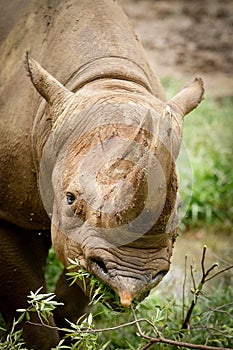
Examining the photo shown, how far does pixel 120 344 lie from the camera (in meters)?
5.40

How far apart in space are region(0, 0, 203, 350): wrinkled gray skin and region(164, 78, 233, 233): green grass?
2796mm

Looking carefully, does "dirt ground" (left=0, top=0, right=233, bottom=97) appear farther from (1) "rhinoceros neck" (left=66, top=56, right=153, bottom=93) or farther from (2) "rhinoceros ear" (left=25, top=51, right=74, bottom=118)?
(2) "rhinoceros ear" (left=25, top=51, right=74, bottom=118)

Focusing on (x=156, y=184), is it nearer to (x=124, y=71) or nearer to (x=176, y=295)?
(x=124, y=71)

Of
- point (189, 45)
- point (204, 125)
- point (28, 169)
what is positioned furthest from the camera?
Answer: point (189, 45)

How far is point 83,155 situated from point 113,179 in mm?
419

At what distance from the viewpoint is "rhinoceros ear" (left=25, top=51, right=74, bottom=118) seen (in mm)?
4270

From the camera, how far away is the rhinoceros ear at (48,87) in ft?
14.0

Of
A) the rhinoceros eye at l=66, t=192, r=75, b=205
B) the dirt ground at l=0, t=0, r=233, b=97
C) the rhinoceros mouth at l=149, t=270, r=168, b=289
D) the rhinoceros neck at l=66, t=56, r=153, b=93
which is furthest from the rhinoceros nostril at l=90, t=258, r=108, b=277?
the dirt ground at l=0, t=0, r=233, b=97

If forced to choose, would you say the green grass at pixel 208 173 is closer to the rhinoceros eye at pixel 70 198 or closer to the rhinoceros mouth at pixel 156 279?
the rhinoceros eye at pixel 70 198

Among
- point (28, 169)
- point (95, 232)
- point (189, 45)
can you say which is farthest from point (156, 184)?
point (189, 45)

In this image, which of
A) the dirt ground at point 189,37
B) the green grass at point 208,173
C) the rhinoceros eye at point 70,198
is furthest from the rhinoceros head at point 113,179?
the dirt ground at point 189,37

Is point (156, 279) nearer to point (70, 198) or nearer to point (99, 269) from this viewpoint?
point (99, 269)

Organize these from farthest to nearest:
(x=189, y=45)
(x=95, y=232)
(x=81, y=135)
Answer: (x=189, y=45)
(x=81, y=135)
(x=95, y=232)

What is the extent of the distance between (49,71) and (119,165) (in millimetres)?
1380
